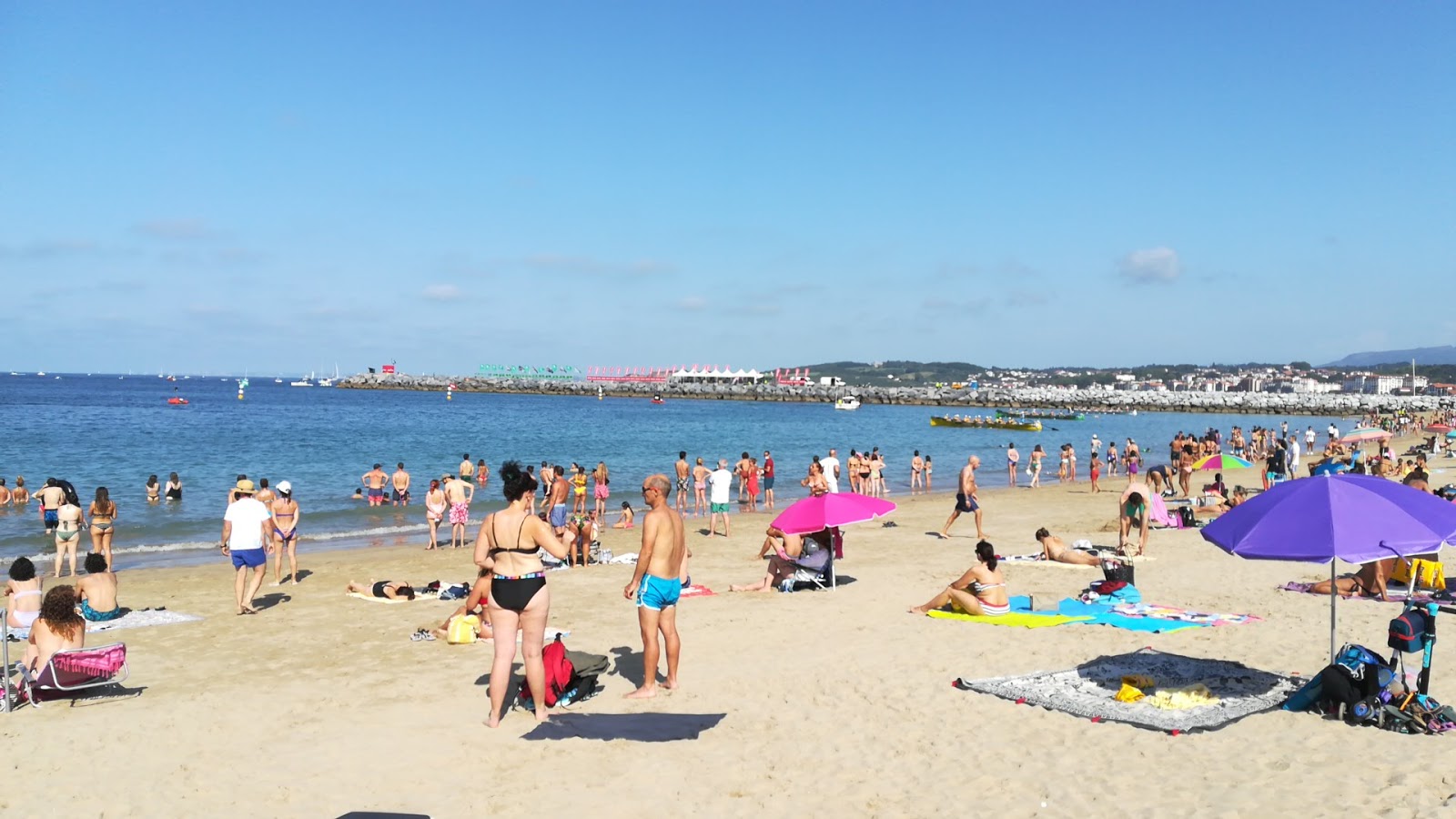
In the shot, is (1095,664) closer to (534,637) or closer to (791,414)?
(534,637)

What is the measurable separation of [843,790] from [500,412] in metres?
84.0

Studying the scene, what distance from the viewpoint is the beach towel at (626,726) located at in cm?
632

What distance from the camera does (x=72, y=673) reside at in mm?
7086

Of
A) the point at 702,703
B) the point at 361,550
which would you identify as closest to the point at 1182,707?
the point at 702,703

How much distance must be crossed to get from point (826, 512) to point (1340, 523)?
223 inches

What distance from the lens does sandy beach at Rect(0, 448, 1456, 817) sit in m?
5.38

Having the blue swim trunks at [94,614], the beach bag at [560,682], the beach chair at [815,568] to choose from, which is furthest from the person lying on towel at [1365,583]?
the blue swim trunks at [94,614]

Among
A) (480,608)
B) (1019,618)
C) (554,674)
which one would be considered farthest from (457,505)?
(1019,618)

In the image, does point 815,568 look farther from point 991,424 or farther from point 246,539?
point 991,424

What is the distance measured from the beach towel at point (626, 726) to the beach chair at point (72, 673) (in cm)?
325

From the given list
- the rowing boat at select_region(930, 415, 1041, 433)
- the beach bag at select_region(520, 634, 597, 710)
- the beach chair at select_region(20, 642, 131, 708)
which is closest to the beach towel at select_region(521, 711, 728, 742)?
the beach bag at select_region(520, 634, 597, 710)

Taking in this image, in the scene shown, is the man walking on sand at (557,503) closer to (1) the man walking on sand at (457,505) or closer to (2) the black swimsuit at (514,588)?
(1) the man walking on sand at (457,505)

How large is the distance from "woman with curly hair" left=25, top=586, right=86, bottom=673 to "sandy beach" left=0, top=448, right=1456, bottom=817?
0.50 m

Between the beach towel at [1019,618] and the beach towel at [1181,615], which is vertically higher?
the beach towel at [1181,615]
